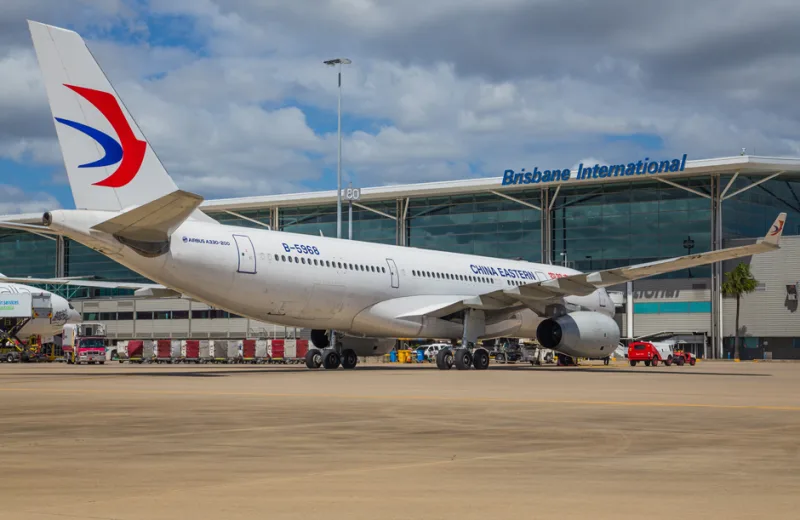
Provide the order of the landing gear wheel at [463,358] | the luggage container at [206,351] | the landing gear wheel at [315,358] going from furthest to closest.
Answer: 1. the luggage container at [206,351]
2. the landing gear wheel at [315,358]
3. the landing gear wheel at [463,358]

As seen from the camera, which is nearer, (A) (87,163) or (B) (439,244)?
(A) (87,163)

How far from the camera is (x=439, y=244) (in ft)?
304

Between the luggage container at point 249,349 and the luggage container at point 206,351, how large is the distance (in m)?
3.12

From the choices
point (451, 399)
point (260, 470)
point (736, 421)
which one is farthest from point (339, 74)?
point (260, 470)

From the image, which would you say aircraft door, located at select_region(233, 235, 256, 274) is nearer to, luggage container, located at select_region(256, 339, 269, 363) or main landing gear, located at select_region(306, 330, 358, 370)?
main landing gear, located at select_region(306, 330, 358, 370)

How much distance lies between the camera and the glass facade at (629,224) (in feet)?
266

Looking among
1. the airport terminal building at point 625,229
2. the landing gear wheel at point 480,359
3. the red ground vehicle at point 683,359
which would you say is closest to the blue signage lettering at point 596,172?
the airport terminal building at point 625,229

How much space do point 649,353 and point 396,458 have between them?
148 feet

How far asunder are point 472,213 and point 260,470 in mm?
83524

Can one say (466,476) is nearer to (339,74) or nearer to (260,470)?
(260,470)

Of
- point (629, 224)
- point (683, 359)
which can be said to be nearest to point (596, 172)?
point (629, 224)

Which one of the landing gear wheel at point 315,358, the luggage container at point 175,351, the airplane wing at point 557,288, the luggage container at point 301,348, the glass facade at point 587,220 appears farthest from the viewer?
the glass facade at point 587,220

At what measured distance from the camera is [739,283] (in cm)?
8094

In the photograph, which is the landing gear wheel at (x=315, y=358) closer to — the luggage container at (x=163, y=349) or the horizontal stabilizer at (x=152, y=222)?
the horizontal stabilizer at (x=152, y=222)
